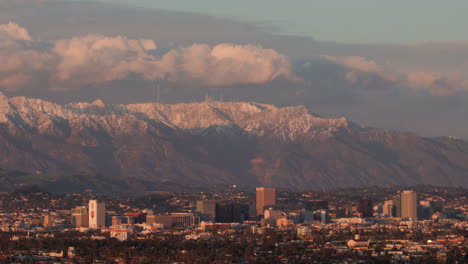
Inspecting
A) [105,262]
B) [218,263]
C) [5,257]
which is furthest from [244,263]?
[5,257]

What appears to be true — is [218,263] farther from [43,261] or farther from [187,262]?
[43,261]

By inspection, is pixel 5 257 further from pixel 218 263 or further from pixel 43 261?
pixel 218 263

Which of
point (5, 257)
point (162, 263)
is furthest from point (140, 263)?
point (5, 257)

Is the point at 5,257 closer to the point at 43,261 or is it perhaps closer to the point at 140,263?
the point at 43,261

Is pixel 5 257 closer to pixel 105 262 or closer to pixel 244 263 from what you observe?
pixel 105 262

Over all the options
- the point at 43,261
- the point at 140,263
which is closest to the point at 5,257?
the point at 43,261

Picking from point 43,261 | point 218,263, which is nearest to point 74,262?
point 43,261
